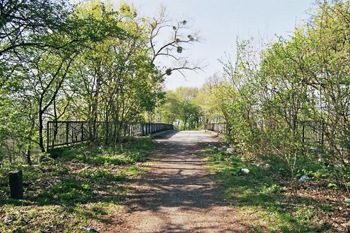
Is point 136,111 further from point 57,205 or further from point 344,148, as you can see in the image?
point 344,148

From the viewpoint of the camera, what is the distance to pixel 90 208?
4855mm

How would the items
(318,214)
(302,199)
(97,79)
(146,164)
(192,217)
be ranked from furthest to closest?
(97,79)
(146,164)
(302,199)
(192,217)
(318,214)

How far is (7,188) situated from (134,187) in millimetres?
2785

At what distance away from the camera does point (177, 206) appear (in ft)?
17.1

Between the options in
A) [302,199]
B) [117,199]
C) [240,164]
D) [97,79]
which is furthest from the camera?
[97,79]

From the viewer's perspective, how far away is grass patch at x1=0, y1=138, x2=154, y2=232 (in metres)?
4.04

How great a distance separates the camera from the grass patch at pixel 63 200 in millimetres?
4043

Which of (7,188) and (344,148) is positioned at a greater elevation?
(344,148)

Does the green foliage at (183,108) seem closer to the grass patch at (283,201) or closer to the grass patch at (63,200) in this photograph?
the grass patch at (63,200)

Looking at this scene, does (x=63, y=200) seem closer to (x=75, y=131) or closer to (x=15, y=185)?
(x=15, y=185)

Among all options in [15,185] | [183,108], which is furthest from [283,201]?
[183,108]

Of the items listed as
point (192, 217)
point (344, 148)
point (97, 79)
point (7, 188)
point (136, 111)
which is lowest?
point (192, 217)

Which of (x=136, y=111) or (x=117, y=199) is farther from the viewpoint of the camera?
(x=136, y=111)

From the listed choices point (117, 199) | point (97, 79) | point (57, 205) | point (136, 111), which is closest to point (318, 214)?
point (117, 199)
